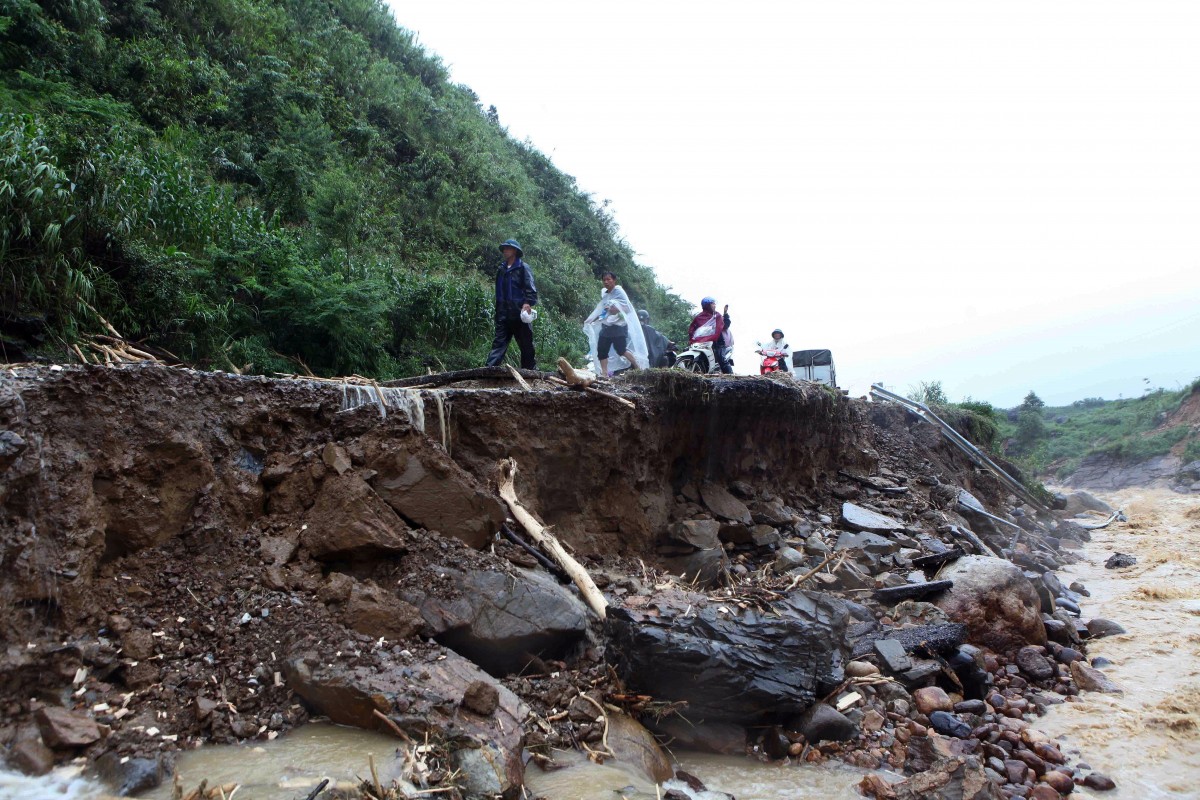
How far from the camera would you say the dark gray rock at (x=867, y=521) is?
31.2ft

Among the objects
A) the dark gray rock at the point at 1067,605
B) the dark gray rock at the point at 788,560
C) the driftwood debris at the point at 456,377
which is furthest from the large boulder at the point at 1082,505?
the driftwood debris at the point at 456,377

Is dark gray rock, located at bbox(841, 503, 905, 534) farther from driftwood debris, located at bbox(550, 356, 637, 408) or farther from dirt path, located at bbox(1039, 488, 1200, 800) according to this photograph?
driftwood debris, located at bbox(550, 356, 637, 408)

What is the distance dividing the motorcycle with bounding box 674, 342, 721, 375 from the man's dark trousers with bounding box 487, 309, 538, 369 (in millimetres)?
3209

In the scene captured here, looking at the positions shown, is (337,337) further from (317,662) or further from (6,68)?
(6,68)

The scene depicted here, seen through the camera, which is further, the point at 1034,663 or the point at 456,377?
the point at 456,377

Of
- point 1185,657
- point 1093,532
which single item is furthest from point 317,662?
point 1093,532

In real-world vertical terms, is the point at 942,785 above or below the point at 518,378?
below

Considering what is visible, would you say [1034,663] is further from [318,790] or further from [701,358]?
[318,790]

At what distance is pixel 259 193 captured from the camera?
41.5 feet

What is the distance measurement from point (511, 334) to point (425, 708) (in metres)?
4.78

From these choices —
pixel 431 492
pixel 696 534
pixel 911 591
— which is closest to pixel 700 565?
pixel 696 534

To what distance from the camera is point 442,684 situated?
4.25m

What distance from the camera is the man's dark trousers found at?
26.2ft

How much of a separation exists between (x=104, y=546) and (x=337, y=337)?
4824 millimetres
